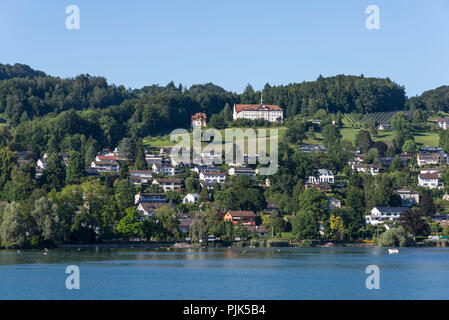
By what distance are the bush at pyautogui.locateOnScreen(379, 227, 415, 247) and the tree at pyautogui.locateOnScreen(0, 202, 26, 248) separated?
4291cm

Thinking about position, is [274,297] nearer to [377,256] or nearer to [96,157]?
[377,256]

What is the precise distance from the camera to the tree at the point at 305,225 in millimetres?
93500

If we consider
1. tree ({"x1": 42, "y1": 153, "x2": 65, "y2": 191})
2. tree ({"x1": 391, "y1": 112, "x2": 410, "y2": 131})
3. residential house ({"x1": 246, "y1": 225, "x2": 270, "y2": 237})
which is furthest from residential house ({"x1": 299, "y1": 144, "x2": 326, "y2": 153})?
tree ({"x1": 42, "y1": 153, "x2": 65, "y2": 191})

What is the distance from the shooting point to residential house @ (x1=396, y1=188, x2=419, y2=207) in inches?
4446

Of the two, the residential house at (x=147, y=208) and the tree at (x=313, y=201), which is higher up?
the tree at (x=313, y=201)

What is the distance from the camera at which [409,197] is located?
114 metres

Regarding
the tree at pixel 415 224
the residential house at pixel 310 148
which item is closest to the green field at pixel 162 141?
the residential house at pixel 310 148

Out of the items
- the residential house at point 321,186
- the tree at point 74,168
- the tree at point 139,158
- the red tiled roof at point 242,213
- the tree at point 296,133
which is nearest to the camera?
the red tiled roof at point 242,213

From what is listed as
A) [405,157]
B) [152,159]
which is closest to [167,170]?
[152,159]

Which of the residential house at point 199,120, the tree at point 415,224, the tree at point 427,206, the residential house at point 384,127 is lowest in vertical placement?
the tree at point 415,224

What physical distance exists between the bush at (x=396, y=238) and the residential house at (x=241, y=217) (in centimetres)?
1928

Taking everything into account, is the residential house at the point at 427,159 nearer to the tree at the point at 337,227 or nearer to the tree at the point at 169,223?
the tree at the point at 337,227

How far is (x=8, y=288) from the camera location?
144 ft
